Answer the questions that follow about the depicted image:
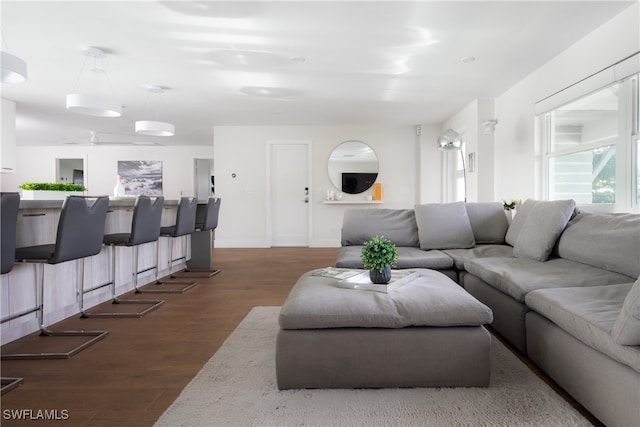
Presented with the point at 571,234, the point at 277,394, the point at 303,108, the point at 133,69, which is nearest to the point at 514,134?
the point at 571,234

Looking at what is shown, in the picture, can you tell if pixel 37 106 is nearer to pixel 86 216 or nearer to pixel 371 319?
pixel 86 216

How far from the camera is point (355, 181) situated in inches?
272

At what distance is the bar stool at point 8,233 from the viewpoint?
67.4 inches

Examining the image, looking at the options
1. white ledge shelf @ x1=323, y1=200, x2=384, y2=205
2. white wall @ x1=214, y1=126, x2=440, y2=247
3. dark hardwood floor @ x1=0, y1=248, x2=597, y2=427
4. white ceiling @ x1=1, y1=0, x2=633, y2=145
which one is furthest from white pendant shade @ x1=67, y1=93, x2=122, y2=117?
white ledge shelf @ x1=323, y1=200, x2=384, y2=205

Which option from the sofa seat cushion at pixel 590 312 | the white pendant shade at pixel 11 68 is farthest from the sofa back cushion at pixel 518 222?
the white pendant shade at pixel 11 68

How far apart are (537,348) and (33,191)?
4898mm

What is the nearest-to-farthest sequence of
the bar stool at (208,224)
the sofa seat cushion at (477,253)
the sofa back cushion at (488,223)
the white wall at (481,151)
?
the sofa seat cushion at (477,253) < the sofa back cushion at (488,223) < the bar stool at (208,224) < the white wall at (481,151)

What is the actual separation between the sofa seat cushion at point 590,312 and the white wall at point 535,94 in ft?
6.89

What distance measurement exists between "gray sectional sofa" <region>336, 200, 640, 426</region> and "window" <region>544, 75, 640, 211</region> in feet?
2.03

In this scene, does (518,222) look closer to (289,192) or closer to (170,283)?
(170,283)

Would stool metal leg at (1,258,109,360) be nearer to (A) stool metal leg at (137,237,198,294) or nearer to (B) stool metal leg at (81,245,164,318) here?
(B) stool metal leg at (81,245,164,318)

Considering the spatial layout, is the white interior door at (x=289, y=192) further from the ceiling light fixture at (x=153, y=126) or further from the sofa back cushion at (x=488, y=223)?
the sofa back cushion at (x=488, y=223)

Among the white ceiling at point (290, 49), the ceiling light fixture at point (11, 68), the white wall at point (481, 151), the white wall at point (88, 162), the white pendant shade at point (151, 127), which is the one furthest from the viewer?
the white wall at point (88, 162)

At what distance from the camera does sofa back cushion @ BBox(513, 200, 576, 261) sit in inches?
101
